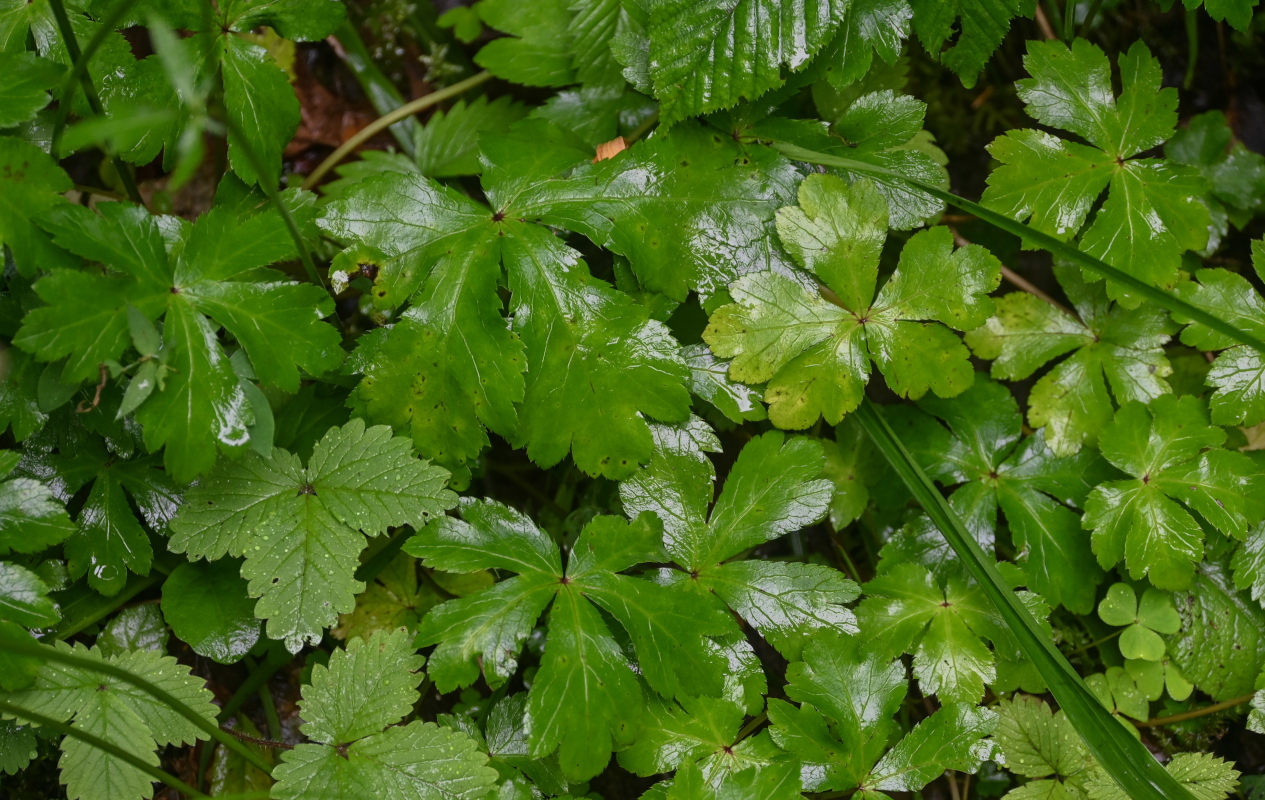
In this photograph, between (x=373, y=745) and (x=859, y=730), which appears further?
(x=859, y=730)

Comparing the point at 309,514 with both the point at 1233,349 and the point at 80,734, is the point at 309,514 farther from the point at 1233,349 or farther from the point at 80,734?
the point at 1233,349

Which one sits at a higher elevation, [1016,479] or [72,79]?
[72,79]

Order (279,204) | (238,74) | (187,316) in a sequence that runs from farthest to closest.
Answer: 1. (238,74)
2. (187,316)
3. (279,204)

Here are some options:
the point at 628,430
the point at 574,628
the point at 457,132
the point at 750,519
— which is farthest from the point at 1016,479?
the point at 457,132

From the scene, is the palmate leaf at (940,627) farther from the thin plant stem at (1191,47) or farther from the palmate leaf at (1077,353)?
the thin plant stem at (1191,47)

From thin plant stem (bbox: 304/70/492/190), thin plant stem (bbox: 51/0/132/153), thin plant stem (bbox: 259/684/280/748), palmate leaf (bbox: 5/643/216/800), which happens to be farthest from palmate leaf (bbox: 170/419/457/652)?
thin plant stem (bbox: 304/70/492/190)

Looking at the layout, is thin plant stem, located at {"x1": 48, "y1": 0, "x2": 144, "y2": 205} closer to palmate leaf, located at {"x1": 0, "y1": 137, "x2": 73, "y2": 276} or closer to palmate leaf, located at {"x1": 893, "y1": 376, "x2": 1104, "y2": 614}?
palmate leaf, located at {"x1": 0, "y1": 137, "x2": 73, "y2": 276}

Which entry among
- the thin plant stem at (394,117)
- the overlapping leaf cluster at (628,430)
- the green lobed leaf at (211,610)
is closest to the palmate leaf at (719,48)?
the overlapping leaf cluster at (628,430)
